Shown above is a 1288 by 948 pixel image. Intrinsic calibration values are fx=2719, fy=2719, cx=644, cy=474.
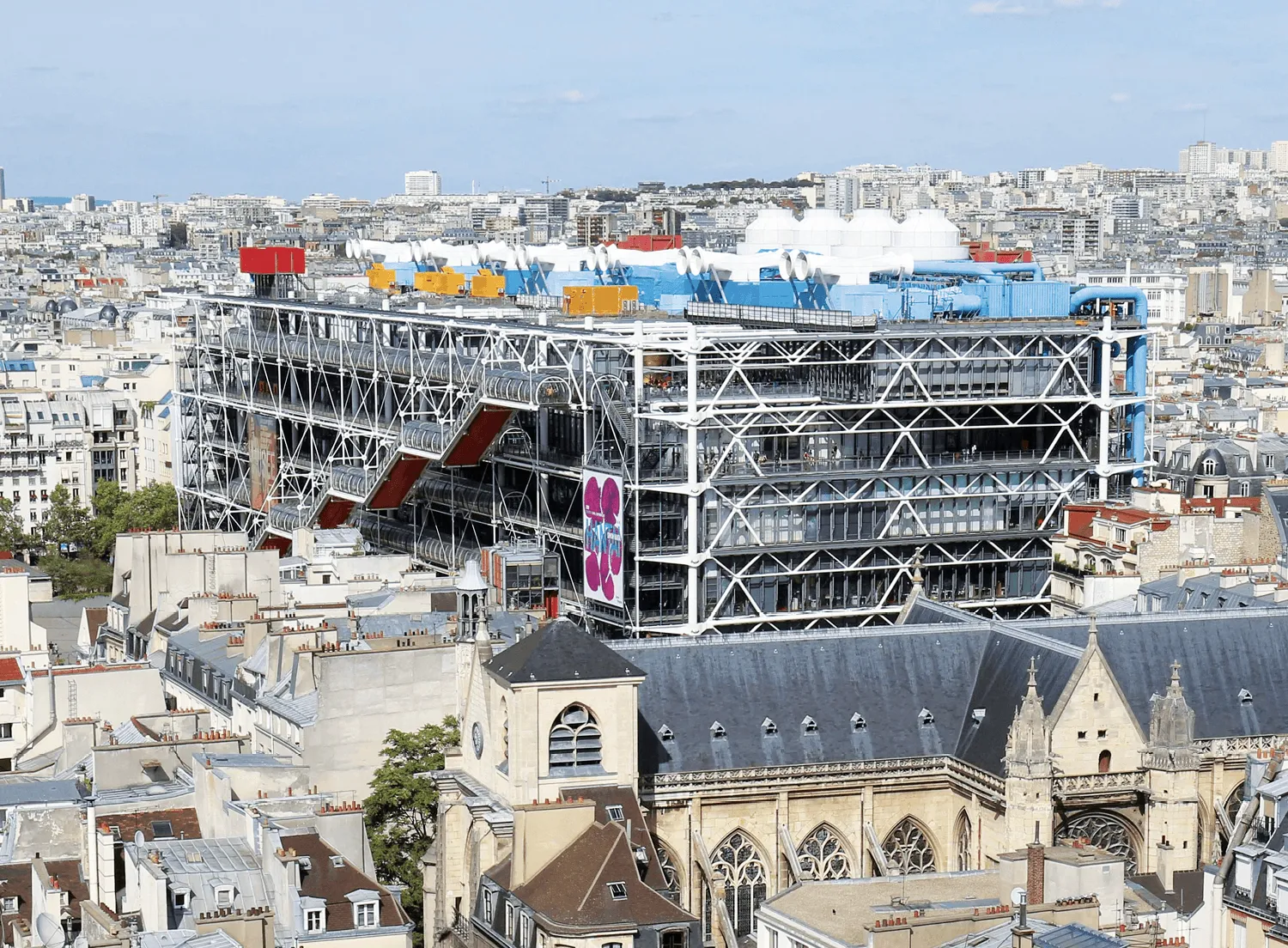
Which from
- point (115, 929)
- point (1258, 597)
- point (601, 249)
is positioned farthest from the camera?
point (601, 249)

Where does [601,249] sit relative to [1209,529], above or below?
above

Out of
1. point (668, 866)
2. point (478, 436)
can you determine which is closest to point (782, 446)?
point (478, 436)

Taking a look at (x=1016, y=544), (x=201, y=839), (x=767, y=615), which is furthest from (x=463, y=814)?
(x=1016, y=544)

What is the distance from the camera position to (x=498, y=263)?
172 m

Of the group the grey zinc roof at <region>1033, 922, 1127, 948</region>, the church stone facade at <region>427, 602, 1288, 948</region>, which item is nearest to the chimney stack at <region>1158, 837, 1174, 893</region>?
the church stone facade at <region>427, 602, 1288, 948</region>

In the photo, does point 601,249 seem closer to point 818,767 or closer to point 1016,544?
point 1016,544

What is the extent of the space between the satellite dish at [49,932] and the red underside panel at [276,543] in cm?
7783

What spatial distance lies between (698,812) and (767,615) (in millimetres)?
40168

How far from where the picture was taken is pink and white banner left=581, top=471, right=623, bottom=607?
4353 inches

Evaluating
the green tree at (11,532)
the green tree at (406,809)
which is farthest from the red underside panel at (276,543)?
the green tree at (406,809)

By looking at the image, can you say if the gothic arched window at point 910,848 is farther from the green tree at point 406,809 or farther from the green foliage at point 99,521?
the green foliage at point 99,521

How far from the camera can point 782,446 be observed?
11400 centimetres

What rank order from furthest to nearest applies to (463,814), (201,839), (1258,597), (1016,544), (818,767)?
1. (1016,544)
2. (1258,597)
3. (818,767)
4. (463,814)
5. (201,839)

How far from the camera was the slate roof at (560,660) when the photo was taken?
6644 centimetres
